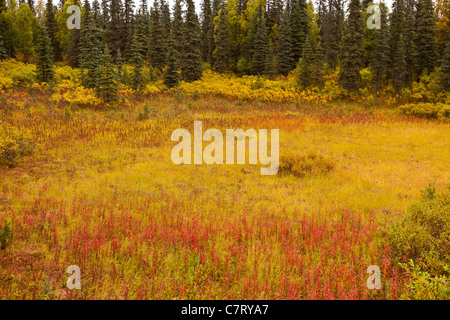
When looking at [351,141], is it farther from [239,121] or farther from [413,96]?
[413,96]

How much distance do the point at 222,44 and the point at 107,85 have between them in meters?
25.7

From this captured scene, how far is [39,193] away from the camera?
7.85 metres

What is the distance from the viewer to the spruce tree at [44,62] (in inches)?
1038

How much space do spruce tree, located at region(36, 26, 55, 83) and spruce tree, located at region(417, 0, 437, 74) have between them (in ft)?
129

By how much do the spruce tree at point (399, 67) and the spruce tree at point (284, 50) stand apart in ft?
43.1

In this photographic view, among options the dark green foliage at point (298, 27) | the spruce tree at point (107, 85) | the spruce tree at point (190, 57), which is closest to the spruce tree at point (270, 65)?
the dark green foliage at point (298, 27)

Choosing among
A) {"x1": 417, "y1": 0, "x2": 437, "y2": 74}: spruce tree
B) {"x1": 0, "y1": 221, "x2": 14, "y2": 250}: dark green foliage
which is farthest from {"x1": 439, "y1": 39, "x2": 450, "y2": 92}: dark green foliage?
{"x1": 0, "y1": 221, "x2": 14, "y2": 250}: dark green foliage

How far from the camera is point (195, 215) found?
7023 millimetres

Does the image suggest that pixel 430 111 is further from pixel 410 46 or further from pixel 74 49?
pixel 74 49

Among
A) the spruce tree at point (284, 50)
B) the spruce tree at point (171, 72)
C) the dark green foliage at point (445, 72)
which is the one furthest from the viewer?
the spruce tree at point (284, 50)

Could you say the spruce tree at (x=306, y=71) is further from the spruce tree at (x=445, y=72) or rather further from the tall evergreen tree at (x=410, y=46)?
the spruce tree at (x=445, y=72)

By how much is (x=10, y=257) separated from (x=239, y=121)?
1614 cm

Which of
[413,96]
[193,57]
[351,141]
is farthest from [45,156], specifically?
[413,96]

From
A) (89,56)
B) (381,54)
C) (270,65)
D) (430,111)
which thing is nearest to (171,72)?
(89,56)
